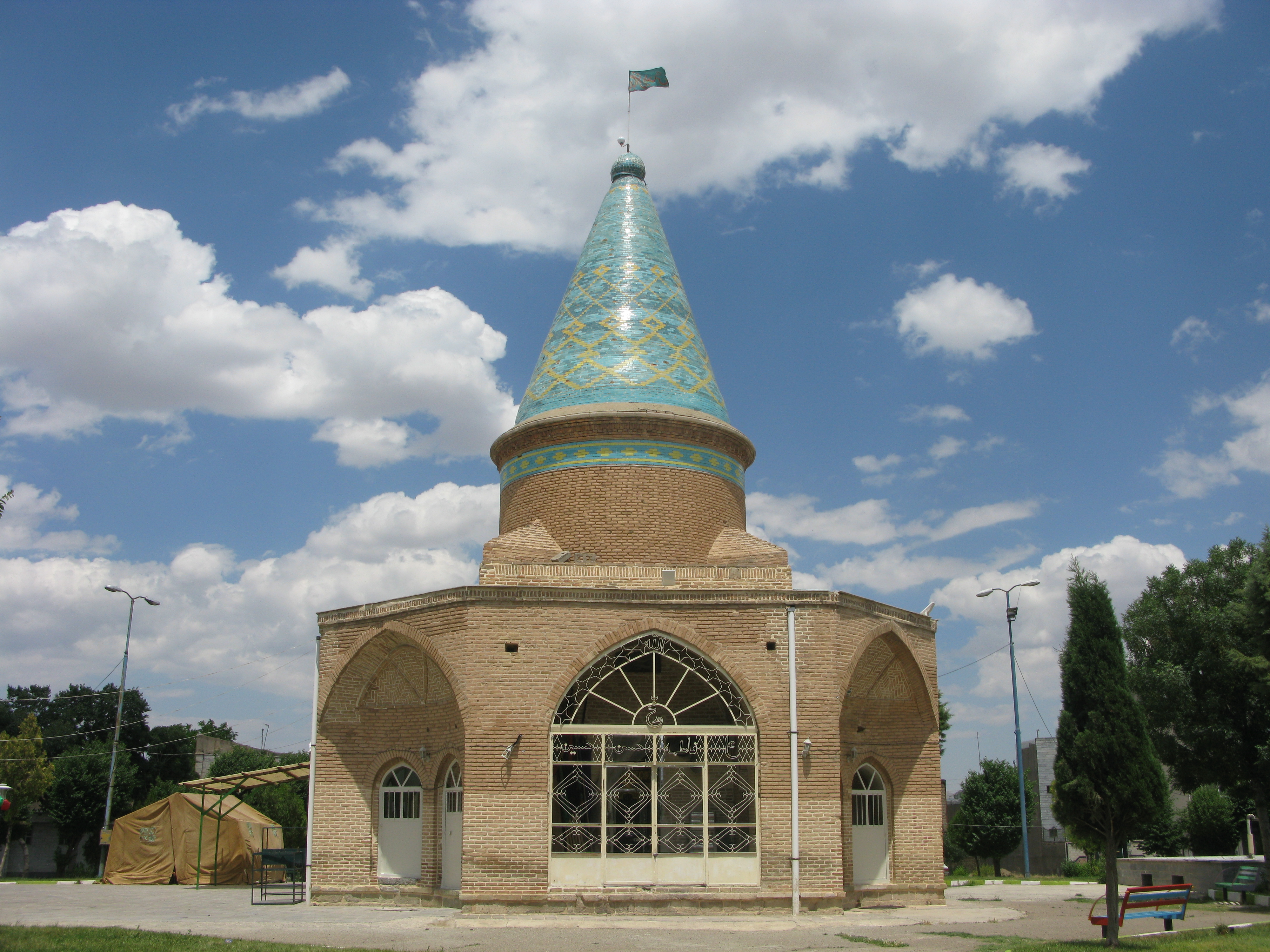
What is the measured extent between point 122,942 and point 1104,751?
9.74 metres

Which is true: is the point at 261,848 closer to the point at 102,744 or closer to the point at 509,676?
the point at 509,676

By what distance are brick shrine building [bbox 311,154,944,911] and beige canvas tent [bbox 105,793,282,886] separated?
22.8ft

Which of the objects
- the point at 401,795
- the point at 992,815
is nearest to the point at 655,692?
the point at 401,795

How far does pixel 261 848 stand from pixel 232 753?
18510mm

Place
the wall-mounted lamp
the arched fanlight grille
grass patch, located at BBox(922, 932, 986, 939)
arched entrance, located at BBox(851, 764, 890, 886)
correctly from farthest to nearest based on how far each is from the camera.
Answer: arched entrance, located at BBox(851, 764, 890, 886) → the arched fanlight grille → the wall-mounted lamp → grass patch, located at BBox(922, 932, 986, 939)

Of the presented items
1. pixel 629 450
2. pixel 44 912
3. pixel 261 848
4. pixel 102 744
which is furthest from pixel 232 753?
pixel 629 450

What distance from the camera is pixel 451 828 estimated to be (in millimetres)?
14289

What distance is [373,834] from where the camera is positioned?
14797mm

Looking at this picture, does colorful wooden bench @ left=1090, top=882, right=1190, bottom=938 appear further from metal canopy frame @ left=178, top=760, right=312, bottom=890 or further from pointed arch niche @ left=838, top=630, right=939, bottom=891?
metal canopy frame @ left=178, top=760, right=312, bottom=890

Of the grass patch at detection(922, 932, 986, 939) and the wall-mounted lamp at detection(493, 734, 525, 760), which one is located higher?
the wall-mounted lamp at detection(493, 734, 525, 760)

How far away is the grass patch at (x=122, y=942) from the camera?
9336 millimetres

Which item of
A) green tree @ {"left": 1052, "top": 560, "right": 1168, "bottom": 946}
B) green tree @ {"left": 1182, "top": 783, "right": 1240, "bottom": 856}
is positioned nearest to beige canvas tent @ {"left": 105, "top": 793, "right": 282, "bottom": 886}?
green tree @ {"left": 1052, "top": 560, "right": 1168, "bottom": 946}

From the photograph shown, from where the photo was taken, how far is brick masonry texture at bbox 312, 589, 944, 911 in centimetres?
1261

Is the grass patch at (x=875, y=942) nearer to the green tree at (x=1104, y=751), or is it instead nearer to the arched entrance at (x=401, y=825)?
the green tree at (x=1104, y=751)
